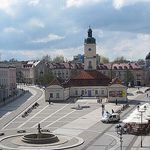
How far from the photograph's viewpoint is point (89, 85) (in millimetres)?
109750

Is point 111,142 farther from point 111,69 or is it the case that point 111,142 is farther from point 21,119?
point 111,69

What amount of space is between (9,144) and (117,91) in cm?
5505

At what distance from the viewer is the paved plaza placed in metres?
47.2

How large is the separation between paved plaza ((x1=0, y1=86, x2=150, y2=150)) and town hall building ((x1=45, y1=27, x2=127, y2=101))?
19.2ft

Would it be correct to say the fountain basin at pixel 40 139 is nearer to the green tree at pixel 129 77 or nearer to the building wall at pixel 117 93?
the building wall at pixel 117 93

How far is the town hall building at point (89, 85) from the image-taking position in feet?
329

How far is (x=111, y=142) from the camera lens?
48.6 meters

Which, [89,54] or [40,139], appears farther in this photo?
[89,54]

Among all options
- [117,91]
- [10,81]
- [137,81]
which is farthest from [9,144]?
[137,81]

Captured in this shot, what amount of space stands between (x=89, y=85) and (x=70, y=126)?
48.5 m

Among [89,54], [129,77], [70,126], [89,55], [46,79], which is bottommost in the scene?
[70,126]

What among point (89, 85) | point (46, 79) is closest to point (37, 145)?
point (89, 85)

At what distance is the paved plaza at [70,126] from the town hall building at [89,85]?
19.2ft

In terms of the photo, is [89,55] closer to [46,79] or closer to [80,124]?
[46,79]
